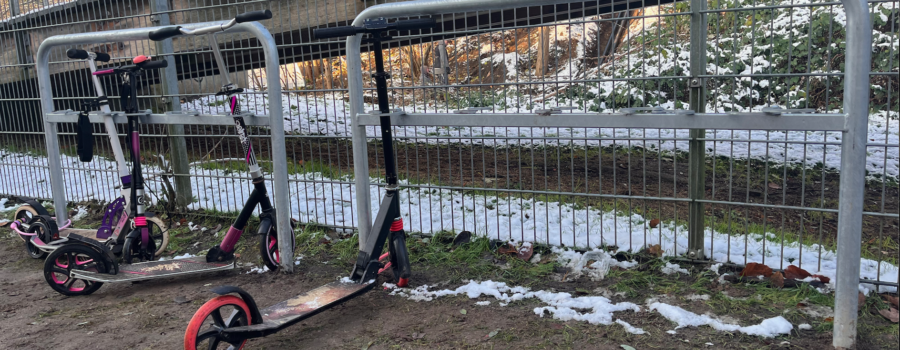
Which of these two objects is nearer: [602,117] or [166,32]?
[602,117]

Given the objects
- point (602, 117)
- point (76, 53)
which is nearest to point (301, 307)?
point (602, 117)

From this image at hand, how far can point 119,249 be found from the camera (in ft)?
14.4

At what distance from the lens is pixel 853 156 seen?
2.52 meters

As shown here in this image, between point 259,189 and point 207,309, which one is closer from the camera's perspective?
point 207,309

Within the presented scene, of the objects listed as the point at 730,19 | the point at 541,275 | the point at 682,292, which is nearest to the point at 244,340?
the point at 541,275

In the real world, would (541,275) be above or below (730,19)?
below

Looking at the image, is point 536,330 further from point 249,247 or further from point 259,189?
point 249,247

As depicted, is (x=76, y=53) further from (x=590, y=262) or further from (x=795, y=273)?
(x=795, y=273)

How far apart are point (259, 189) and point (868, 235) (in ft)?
12.7

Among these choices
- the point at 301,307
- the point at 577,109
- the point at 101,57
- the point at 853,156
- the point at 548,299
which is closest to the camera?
the point at 853,156

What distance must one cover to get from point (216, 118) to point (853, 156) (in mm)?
3568

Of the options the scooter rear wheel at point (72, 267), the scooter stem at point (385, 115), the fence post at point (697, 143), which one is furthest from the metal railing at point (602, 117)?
the scooter rear wheel at point (72, 267)

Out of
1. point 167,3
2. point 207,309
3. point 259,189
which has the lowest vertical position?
point 207,309

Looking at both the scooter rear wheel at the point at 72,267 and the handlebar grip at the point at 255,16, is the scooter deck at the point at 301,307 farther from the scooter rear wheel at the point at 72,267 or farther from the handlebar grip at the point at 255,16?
the handlebar grip at the point at 255,16
